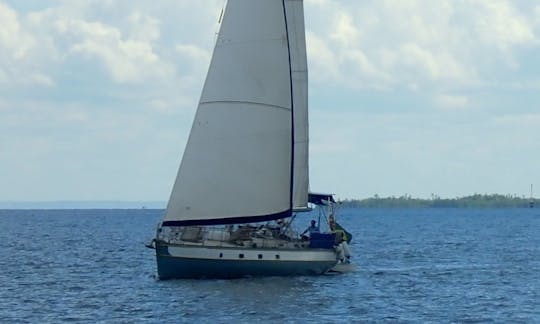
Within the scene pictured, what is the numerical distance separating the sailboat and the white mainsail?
5 cm

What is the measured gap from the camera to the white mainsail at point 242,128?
188ft

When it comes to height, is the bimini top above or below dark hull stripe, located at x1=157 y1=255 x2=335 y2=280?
above

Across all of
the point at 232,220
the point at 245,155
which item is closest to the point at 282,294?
the point at 232,220

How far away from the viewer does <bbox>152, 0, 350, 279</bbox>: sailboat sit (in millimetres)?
57094

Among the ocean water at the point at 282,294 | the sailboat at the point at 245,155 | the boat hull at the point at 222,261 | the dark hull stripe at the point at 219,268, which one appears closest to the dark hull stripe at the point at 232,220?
the sailboat at the point at 245,155

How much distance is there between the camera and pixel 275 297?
5225cm

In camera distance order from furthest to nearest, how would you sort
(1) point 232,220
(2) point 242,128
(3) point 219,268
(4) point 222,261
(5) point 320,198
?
(5) point 320,198 → (2) point 242,128 → (1) point 232,220 → (3) point 219,268 → (4) point 222,261

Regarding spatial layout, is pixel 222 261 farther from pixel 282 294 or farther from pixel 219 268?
pixel 282 294

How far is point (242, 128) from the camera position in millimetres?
57594

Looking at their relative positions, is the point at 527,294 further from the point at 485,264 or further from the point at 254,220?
the point at 485,264

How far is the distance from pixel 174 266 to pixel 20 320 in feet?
33.3

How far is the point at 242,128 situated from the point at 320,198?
30.2 ft

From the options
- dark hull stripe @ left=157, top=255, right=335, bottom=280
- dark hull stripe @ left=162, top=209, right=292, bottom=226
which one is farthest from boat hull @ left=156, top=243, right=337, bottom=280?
dark hull stripe @ left=162, top=209, right=292, bottom=226

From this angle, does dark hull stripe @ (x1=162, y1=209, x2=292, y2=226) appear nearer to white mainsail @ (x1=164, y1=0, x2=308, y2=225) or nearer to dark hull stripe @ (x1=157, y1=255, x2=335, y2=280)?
white mainsail @ (x1=164, y1=0, x2=308, y2=225)
